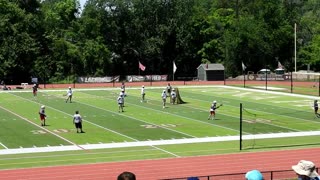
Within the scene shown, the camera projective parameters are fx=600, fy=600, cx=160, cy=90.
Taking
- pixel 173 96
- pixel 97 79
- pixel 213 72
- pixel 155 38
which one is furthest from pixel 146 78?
pixel 173 96

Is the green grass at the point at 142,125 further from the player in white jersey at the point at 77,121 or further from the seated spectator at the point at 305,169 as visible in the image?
the seated spectator at the point at 305,169

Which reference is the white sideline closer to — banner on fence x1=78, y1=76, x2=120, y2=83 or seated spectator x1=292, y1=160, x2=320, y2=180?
seated spectator x1=292, y1=160, x2=320, y2=180

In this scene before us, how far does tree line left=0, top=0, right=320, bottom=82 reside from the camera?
88.8 metres

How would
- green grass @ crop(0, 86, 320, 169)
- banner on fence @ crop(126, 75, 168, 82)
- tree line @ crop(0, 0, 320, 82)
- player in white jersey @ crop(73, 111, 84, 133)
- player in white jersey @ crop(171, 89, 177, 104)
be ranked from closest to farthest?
green grass @ crop(0, 86, 320, 169) → player in white jersey @ crop(73, 111, 84, 133) → player in white jersey @ crop(171, 89, 177, 104) → banner on fence @ crop(126, 75, 168, 82) → tree line @ crop(0, 0, 320, 82)

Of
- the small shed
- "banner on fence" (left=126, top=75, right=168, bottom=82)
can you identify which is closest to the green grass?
the small shed

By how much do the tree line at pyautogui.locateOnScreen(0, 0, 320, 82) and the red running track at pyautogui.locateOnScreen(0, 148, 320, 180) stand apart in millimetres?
62100

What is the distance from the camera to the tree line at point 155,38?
291 ft

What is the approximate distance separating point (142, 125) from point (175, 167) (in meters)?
12.2

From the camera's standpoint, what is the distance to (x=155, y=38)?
3634 inches

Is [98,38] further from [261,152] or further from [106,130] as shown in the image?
[261,152]

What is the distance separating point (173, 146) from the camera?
29188 mm

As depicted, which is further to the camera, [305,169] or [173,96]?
[173,96]

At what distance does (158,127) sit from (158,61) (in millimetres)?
58725

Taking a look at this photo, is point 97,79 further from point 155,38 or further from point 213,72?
point 213,72
